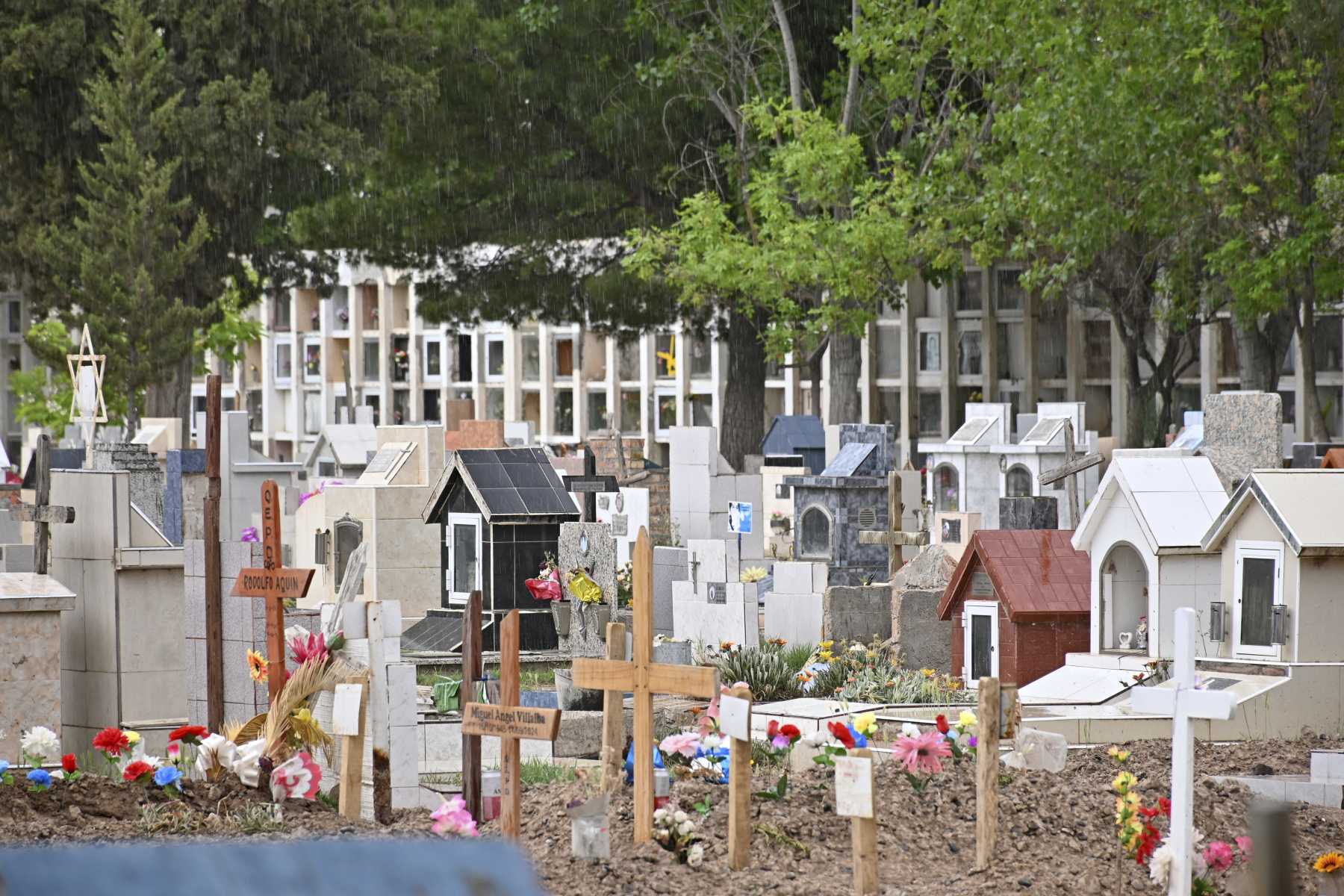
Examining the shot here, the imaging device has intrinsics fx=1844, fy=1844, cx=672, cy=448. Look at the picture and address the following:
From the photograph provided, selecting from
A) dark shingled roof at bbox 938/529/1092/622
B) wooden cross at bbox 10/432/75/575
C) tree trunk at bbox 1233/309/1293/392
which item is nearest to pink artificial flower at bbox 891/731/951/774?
dark shingled roof at bbox 938/529/1092/622

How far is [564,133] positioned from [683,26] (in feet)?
8.64

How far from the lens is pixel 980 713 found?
7.31 meters

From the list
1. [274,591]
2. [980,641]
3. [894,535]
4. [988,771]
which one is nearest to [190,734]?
[274,591]

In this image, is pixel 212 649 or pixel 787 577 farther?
pixel 787 577

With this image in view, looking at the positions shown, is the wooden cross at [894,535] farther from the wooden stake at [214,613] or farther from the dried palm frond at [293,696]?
the dried palm frond at [293,696]

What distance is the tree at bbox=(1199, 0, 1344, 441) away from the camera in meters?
19.3

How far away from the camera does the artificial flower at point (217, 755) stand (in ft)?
27.7

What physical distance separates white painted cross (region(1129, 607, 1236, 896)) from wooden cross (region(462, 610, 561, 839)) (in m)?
2.37

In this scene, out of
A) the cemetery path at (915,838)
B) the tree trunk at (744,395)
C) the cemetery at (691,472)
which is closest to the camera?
the cemetery path at (915,838)

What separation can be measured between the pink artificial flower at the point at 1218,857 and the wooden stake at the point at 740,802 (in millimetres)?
1782

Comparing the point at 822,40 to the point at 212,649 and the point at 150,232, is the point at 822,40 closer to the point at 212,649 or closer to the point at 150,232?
the point at 150,232

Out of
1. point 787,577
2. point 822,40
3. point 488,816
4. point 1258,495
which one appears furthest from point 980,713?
point 822,40

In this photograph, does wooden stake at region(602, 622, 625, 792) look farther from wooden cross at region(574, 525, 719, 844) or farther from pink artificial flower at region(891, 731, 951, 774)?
pink artificial flower at region(891, 731, 951, 774)

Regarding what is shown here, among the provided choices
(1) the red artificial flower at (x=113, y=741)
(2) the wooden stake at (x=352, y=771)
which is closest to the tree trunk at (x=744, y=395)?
(1) the red artificial flower at (x=113, y=741)
